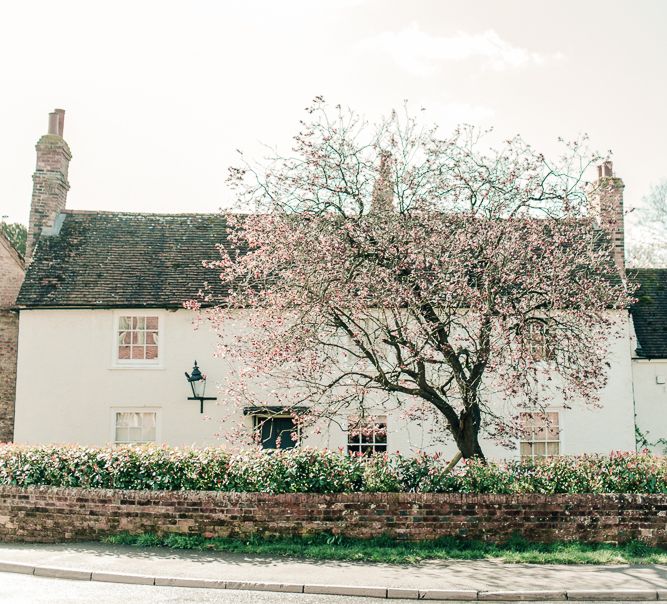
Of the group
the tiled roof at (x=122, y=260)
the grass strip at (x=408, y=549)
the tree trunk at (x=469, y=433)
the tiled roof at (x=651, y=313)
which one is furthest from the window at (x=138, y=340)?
the tiled roof at (x=651, y=313)

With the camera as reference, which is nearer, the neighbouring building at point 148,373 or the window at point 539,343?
the window at point 539,343

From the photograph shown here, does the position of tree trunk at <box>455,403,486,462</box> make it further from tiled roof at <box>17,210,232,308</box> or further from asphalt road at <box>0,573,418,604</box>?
tiled roof at <box>17,210,232,308</box>

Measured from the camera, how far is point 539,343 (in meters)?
12.1

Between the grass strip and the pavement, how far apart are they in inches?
→ 10.3

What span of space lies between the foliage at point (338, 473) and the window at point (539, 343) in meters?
1.81

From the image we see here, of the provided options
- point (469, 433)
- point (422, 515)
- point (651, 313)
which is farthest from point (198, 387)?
point (651, 313)

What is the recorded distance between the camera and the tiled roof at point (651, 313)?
2062 centimetres

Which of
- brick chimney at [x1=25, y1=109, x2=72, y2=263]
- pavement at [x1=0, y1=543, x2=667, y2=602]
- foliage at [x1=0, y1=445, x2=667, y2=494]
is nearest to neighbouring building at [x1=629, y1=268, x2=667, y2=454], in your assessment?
foliage at [x1=0, y1=445, x2=667, y2=494]

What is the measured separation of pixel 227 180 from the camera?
12758 mm

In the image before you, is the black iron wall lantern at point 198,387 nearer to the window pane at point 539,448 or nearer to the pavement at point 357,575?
the pavement at point 357,575

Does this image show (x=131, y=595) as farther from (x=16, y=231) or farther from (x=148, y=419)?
(x=16, y=231)

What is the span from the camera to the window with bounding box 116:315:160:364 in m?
19.8

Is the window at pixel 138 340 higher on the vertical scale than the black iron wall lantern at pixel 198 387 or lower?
higher

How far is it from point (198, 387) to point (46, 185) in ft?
27.0
